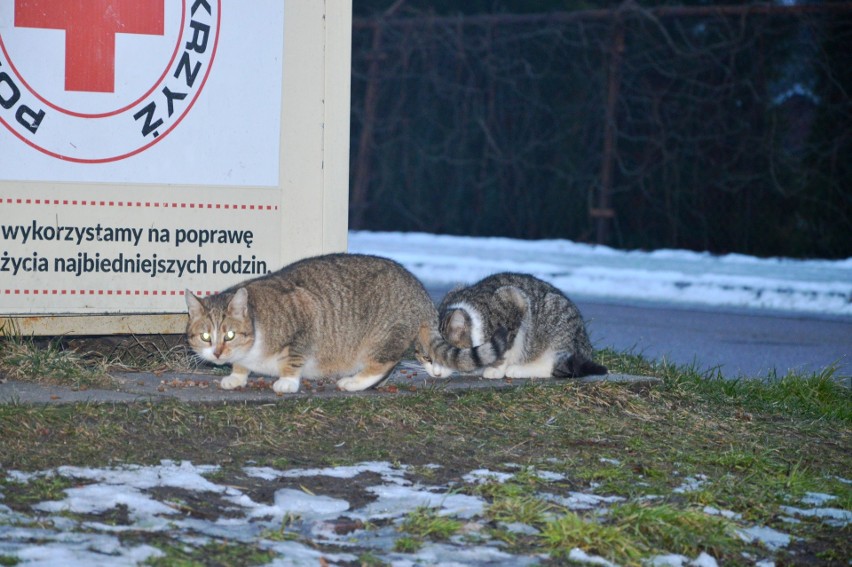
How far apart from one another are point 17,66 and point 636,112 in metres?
8.67

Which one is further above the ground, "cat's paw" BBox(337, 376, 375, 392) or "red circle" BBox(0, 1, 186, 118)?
"red circle" BBox(0, 1, 186, 118)

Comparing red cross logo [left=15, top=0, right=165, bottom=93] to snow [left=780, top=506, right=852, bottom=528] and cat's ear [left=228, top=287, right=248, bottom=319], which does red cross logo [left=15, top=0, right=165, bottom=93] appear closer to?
cat's ear [left=228, top=287, right=248, bottom=319]

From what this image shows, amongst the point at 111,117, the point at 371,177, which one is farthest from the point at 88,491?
the point at 371,177

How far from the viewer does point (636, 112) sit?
12883 mm

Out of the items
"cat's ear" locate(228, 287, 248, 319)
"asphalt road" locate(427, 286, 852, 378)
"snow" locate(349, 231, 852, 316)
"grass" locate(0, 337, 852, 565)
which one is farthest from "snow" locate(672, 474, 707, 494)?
"snow" locate(349, 231, 852, 316)

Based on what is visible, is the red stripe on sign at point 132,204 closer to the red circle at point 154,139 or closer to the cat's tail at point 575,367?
the red circle at point 154,139

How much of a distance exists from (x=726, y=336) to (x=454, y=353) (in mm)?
4273

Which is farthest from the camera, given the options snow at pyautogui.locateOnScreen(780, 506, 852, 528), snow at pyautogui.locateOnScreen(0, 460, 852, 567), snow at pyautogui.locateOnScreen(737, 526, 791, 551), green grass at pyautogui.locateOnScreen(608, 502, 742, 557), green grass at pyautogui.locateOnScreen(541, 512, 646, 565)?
snow at pyautogui.locateOnScreen(780, 506, 852, 528)

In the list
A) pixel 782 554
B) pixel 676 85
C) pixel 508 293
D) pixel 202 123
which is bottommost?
pixel 782 554

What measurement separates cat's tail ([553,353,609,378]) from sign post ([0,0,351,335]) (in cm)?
139

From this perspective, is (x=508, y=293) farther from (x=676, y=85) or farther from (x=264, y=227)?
(x=676, y=85)

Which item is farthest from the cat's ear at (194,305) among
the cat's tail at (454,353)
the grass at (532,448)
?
the cat's tail at (454,353)

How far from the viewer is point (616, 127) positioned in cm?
1288

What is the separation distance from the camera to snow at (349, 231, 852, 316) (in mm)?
10875
